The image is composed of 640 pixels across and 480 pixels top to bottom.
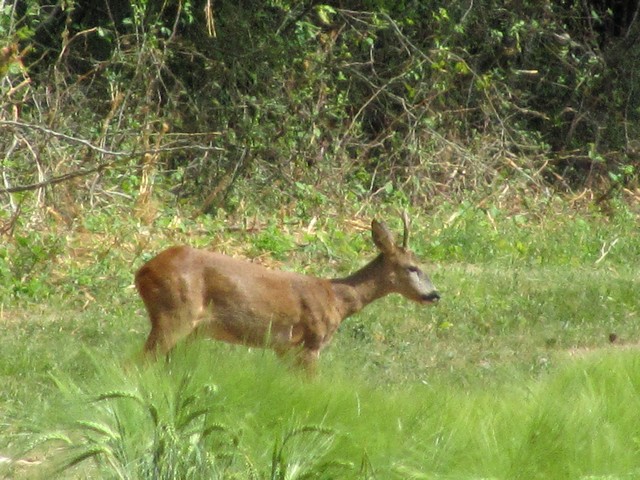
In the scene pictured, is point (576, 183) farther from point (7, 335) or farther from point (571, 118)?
point (7, 335)

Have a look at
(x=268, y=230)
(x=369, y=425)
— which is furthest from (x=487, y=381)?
(x=268, y=230)

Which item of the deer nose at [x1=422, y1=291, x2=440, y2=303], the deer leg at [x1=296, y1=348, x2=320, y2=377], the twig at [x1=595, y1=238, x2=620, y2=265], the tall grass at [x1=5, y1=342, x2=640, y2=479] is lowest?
the twig at [x1=595, y1=238, x2=620, y2=265]

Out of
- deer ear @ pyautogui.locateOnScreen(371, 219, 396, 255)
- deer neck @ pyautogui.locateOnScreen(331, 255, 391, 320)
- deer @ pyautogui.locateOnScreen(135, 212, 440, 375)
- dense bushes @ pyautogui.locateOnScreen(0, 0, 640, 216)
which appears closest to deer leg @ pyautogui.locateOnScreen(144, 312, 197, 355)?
deer @ pyautogui.locateOnScreen(135, 212, 440, 375)

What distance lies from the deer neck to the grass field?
341 millimetres

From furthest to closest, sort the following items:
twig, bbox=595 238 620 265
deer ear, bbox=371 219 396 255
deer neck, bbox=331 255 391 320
A: twig, bbox=595 238 620 265 → deer ear, bbox=371 219 396 255 → deer neck, bbox=331 255 391 320

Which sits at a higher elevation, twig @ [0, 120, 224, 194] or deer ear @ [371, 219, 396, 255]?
twig @ [0, 120, 224, 194]

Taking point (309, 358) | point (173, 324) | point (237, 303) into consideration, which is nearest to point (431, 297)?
point (309, 358)

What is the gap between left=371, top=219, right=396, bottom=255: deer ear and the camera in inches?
357

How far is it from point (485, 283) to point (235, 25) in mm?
4800

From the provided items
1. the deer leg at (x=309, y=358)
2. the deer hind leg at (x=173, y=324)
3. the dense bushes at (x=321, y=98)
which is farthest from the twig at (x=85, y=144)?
the dense bushes at (x=321, y=98)

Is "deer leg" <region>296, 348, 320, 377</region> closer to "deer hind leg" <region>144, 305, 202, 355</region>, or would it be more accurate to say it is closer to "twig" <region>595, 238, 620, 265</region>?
"deer hind leg" <region>144, 305, 202, 355</region>

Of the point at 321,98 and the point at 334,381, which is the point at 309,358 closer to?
the point at 334,381

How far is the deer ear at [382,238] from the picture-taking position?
357 inches

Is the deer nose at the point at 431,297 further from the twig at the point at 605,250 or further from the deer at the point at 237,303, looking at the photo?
the twig at the point at 605,250
